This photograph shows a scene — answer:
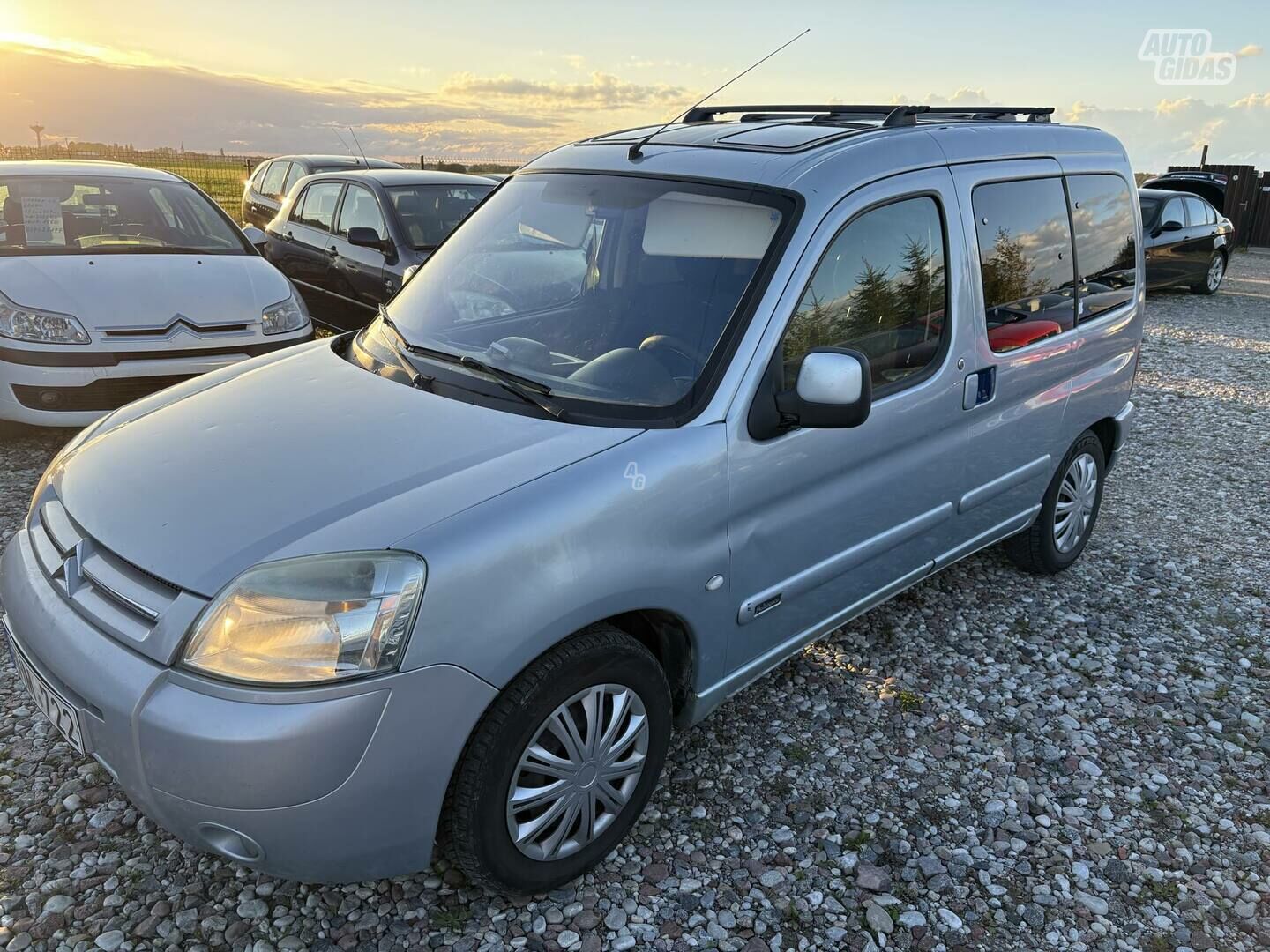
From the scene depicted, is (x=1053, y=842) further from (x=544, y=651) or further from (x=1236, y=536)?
(x=1236, y=536)

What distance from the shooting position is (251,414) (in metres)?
2.80

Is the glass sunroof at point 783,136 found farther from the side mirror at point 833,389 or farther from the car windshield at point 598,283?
the side mirror at point 833,389

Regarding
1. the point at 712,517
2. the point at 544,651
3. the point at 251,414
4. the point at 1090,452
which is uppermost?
the point at 251,414

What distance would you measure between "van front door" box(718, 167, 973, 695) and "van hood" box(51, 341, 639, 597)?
0.56 meters

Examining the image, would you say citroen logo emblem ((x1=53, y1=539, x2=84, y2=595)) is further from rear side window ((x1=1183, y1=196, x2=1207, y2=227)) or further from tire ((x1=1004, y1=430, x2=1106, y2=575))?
rear side window ((x1=1183, y1=196, x2=1207, y2=227))

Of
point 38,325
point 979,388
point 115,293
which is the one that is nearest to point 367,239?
point 115,293

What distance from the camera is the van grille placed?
7.13ft

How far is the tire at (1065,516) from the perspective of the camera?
4.46m

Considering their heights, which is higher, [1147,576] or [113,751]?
[113,751]

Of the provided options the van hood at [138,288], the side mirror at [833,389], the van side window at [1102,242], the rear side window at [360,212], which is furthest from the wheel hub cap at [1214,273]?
the side mirror at [833,389]

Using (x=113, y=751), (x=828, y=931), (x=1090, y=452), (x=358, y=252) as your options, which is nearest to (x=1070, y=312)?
(x=1090, y=452)

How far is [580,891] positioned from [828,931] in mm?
692

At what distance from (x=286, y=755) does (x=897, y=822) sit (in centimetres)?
193

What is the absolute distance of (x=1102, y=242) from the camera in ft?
14.3
